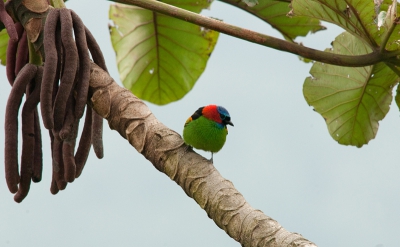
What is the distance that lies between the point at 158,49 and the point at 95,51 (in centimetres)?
192

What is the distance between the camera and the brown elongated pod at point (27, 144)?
2.28 m

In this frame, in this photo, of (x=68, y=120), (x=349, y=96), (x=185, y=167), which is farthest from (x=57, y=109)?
(x=349, y=96)

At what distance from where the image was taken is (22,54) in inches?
105

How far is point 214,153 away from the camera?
3.54m

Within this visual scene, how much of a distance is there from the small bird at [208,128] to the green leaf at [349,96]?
57 centimetres

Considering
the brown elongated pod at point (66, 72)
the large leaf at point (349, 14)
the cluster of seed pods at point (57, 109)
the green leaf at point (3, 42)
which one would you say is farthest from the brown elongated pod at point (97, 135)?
the green leaf at point (3, 42)

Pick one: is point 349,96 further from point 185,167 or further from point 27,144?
point 27,144

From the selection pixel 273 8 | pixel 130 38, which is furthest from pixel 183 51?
pixel 273 8

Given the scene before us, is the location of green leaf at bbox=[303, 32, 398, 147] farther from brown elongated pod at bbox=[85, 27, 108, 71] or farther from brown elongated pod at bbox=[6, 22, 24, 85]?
brown elongated pod at bbox=[6, 22, 24, 85]

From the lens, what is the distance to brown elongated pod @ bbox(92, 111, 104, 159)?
2.43 m

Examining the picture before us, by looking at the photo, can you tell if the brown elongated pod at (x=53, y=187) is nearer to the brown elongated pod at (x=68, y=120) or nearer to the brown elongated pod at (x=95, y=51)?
the brown elongated pod at (x=68, y=120)

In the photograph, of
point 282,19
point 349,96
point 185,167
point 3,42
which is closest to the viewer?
point 185,167

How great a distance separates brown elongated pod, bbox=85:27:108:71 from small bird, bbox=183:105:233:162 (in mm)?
861

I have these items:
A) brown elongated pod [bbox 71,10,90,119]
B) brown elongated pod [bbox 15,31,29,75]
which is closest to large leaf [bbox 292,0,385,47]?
brown elongated pod [bbox 71,10,90,119]
